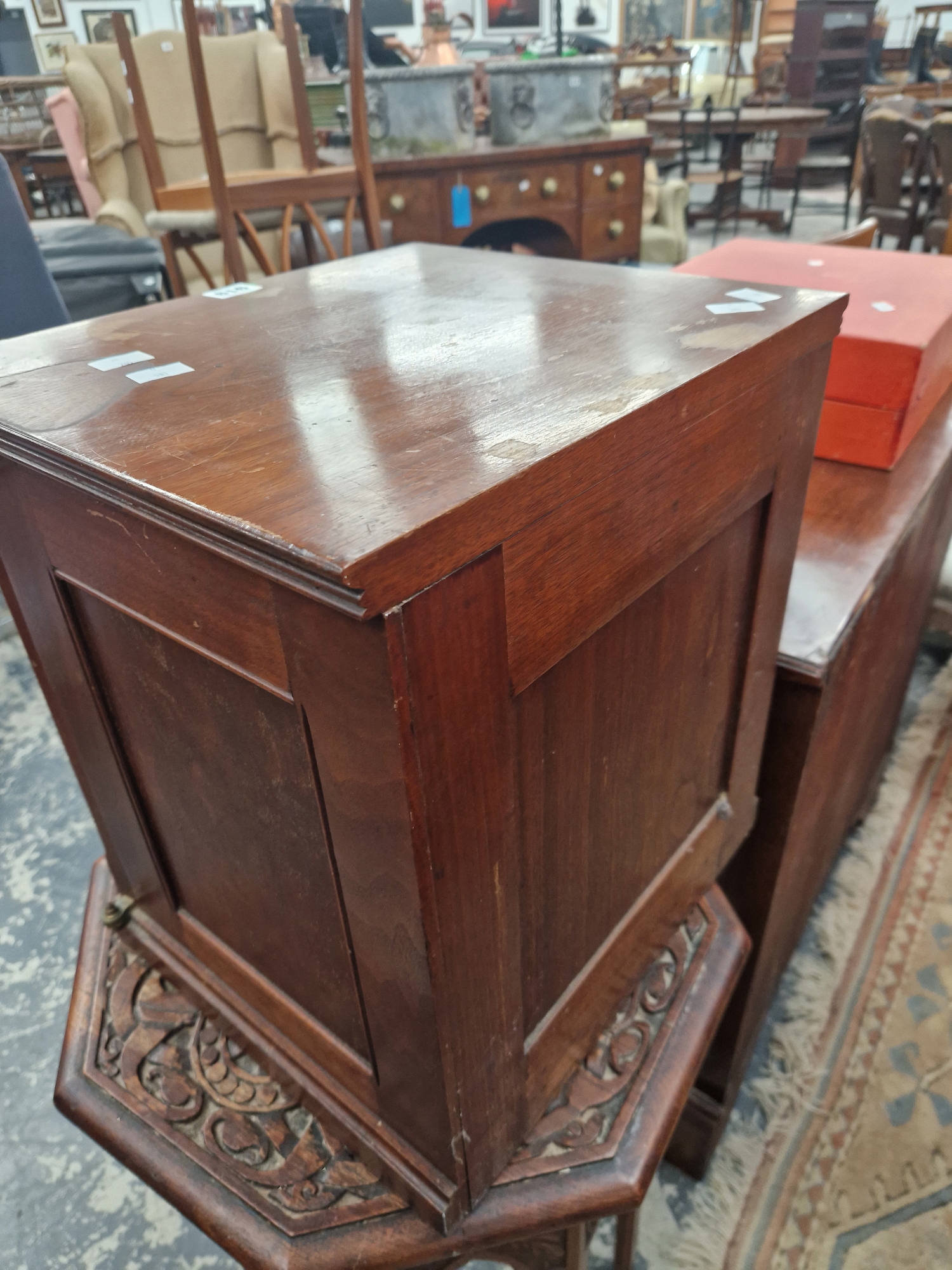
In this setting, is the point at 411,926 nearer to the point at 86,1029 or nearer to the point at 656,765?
the point at 656,765

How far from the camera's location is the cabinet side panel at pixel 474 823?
12.2 inches

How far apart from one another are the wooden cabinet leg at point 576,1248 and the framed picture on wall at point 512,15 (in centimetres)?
891

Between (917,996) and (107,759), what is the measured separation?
112 centimetres

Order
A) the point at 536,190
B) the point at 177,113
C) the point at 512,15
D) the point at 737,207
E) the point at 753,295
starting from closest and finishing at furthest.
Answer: the point at 753,295 → the point at 536,190 → the point at 177,113 → the point at 737,207 → the point at 512,15

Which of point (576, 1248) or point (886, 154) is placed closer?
point (576, 1248)

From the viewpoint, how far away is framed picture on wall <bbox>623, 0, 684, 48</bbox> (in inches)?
306

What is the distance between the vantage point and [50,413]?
405 millimetres

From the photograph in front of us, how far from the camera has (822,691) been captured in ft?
2.41

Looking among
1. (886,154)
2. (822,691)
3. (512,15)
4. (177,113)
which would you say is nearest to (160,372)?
(822,691)

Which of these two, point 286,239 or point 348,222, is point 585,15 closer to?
point 348,222

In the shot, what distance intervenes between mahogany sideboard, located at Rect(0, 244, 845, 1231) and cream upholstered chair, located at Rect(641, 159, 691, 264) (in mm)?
3654

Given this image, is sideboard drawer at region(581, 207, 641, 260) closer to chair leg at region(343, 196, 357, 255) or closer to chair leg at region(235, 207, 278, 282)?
chair leg at region(343, 196, 357, 255)

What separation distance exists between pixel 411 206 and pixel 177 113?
1.33m

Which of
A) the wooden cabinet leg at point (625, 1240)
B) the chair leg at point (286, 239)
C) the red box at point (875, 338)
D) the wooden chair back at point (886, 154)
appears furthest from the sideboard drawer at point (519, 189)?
the wooden cabinet leg at point (625, 1240)
